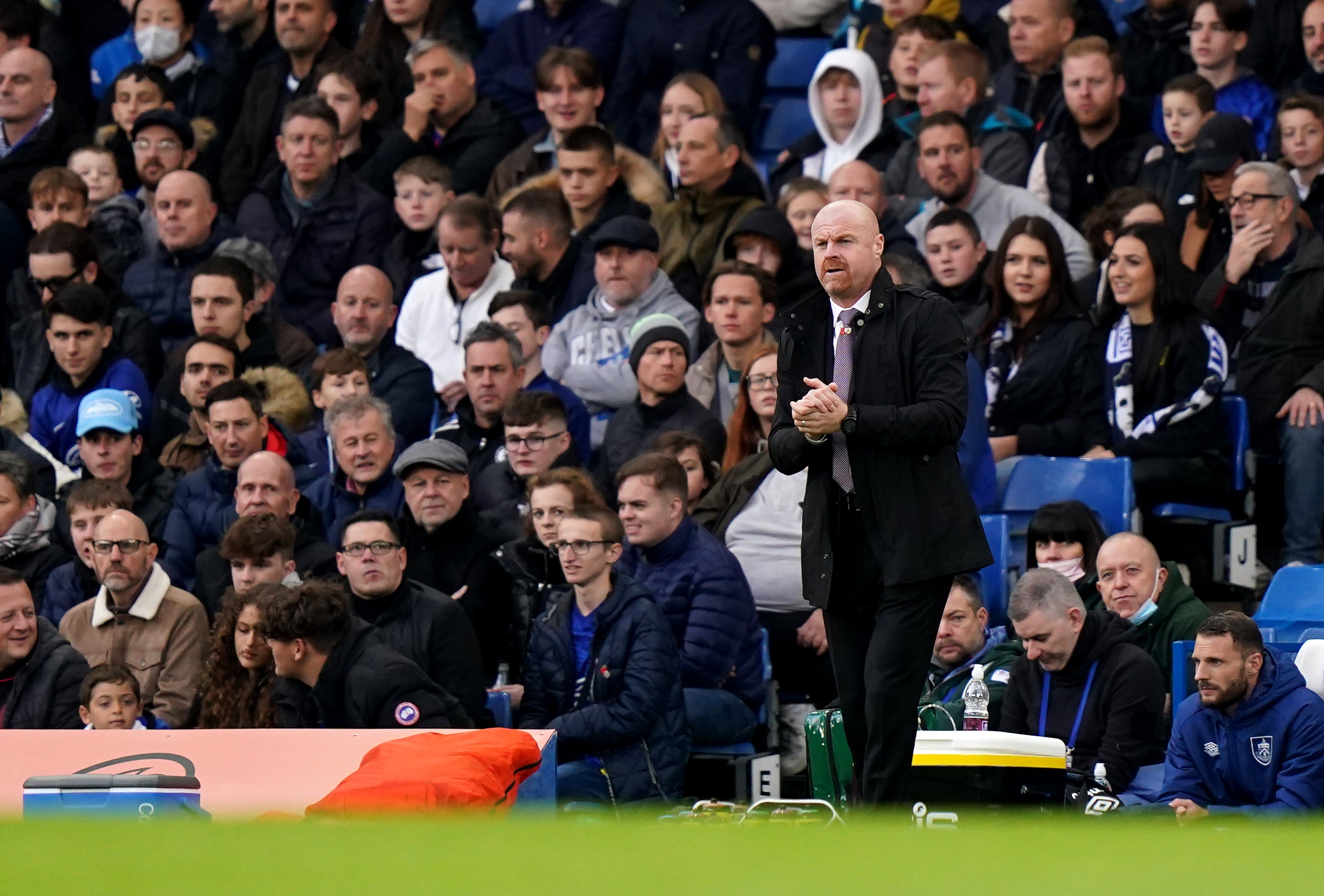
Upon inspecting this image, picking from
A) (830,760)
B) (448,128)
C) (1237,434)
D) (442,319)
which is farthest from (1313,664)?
(448,128)

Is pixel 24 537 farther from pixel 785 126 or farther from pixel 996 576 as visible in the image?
pixel 785 126

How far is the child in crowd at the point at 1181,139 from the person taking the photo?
1062 centimetres

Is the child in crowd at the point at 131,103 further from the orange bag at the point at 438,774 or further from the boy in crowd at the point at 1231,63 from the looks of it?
the orange bag at the point at 438,774

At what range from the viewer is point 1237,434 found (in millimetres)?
9648

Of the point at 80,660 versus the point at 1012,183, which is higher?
the point at 1012,183

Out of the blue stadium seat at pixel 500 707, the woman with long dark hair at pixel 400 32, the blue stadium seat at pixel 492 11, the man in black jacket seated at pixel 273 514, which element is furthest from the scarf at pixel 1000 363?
the blue stadium seat at pixel 492 11

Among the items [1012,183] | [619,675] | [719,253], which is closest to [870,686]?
[619,675]

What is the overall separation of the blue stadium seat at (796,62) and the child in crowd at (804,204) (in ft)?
8.45

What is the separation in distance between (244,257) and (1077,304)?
443 centimetres

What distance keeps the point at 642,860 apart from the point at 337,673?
15.0ft

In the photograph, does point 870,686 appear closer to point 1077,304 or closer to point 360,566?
point 360,566

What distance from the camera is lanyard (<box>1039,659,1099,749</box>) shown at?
7883 millimetres

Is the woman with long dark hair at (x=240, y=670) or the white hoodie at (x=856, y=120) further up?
the white hoodie at (x=856, y=120)

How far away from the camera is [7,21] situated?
13820 millimetres
